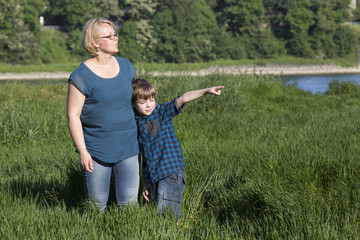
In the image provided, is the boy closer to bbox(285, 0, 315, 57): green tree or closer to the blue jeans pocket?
the blue jeans pocket

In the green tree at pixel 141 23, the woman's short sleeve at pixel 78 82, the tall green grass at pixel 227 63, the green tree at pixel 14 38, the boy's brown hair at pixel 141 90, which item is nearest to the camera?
the woman's short sleeve at pixel 78 82

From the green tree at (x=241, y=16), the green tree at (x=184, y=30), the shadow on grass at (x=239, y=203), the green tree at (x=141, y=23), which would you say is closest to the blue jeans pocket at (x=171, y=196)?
the shadow on grass at (x=239, y=203)

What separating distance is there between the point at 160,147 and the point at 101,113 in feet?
1.52

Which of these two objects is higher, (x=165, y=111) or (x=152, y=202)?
(x=165, y=111)

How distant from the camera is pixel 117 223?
2.75m

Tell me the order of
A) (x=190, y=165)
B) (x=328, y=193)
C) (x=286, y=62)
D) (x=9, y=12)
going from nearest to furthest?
(x=328, y=193) → (x=190, y=165) → (x=9, y=12) → (x=286, y=62)

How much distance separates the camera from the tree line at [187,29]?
49969 millimetres

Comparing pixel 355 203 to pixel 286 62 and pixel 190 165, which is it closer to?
pixel 190 165

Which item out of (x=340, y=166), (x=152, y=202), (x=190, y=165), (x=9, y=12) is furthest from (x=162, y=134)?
(x=9, y=12)

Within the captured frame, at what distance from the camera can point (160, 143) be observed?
284 centimetres

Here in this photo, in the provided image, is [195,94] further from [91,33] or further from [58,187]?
[58,187]

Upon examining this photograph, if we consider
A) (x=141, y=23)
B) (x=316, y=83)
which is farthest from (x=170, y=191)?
(x=141, y=23)

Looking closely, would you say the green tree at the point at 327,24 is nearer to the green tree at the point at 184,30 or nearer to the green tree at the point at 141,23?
the green tree at the point at 184,30

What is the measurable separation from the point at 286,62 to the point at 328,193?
200 ft
